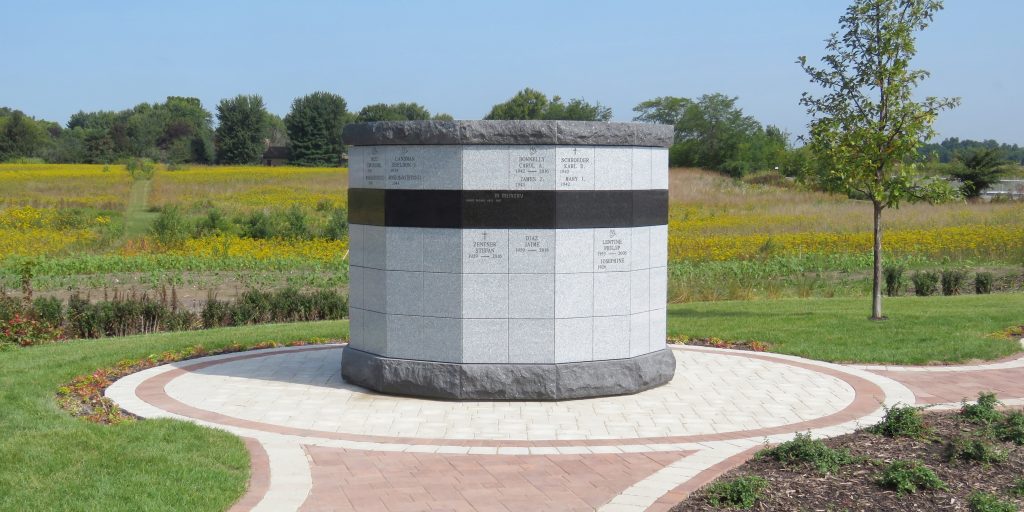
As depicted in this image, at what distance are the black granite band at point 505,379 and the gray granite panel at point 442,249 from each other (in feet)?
3.50

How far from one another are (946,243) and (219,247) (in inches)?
868

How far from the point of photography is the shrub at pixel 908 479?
7.11m

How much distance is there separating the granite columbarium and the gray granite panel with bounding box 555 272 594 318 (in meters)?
0.01

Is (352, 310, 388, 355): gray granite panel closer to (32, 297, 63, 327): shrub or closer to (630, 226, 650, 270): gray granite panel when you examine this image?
(630, 226, 650, 270): gray granite panel

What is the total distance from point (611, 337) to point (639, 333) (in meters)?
0.44

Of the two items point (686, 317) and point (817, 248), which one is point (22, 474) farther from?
point (817, 248)

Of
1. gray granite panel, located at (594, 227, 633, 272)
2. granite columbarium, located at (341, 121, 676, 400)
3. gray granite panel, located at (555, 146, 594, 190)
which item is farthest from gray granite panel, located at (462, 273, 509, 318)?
gray granite panel, located at (555, 146, 594, 190)

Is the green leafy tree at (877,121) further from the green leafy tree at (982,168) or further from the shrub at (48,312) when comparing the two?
the green leafy tree at (982,168)

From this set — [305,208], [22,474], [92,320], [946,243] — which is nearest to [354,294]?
[22,474]

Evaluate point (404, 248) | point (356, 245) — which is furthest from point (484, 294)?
point (356, 245)

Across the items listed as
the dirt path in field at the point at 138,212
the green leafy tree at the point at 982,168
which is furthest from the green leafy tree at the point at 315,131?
the green leafy tree at the point at 982,168

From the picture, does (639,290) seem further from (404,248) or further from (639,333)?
(404,248)

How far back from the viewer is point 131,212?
41.8 meters

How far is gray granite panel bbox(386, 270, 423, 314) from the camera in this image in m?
11.0
